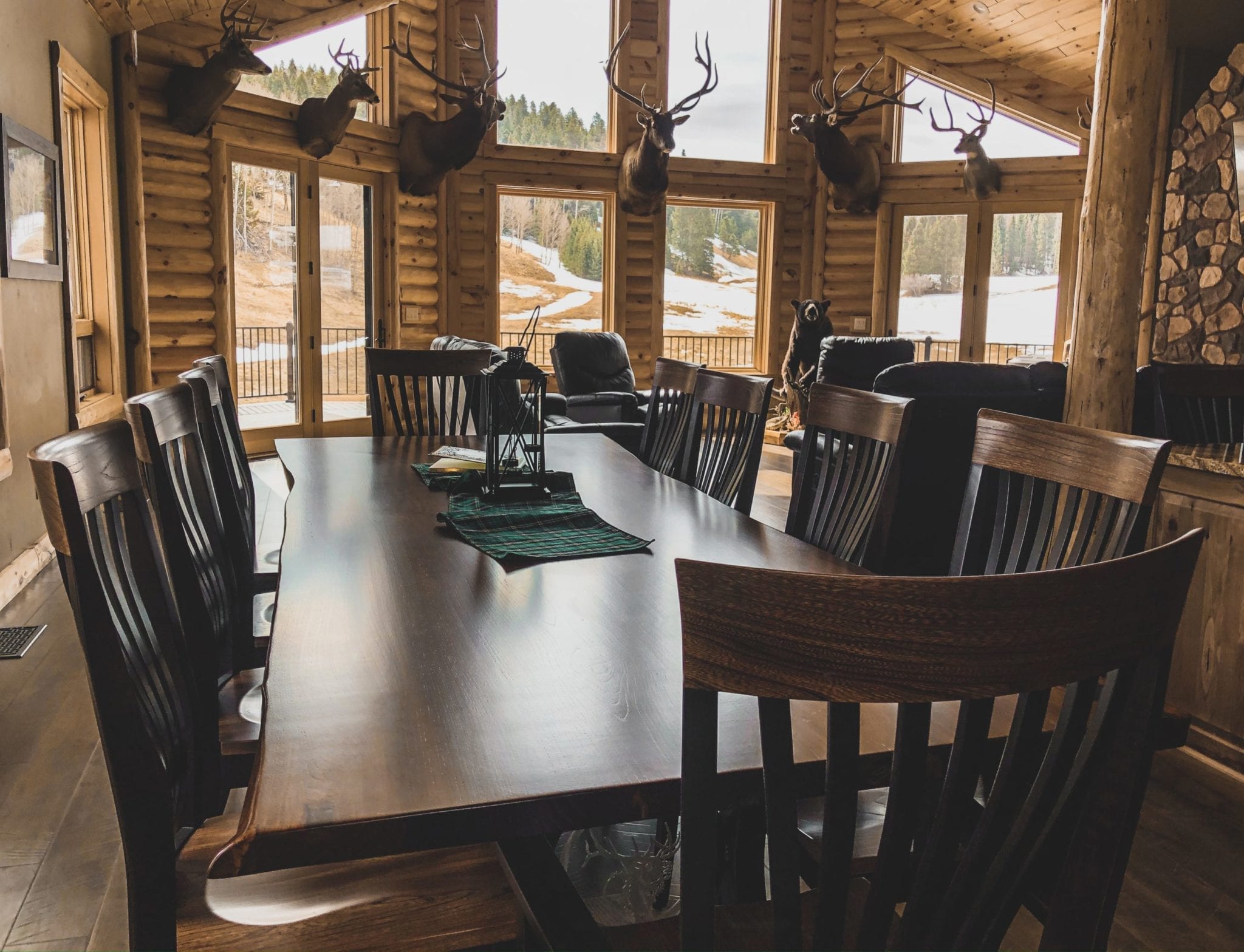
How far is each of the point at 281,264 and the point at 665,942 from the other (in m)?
7.53

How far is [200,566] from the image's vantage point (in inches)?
78.0

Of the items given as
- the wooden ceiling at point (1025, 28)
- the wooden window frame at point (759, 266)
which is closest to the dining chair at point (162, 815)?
the wooden ceiling at point (1025, 28)

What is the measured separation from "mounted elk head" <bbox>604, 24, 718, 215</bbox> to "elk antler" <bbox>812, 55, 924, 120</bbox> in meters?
1.06

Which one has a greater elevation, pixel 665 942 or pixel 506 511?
pixel 506 511

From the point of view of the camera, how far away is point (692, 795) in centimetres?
78

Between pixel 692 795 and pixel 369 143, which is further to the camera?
pixel 369 143

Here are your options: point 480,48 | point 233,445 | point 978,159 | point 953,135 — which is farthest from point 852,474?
point 953,135

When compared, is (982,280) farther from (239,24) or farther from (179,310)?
(179,310)

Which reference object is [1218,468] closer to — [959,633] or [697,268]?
[959,633]

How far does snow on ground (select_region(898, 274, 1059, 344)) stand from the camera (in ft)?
31.4

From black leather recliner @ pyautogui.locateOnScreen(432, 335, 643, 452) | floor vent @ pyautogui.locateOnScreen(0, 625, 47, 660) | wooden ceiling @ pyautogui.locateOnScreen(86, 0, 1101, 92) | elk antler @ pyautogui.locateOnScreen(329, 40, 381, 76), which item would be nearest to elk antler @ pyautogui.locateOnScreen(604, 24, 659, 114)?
elk antler @ pyautogui.locateOnScreen(329, 40, 381, 76)

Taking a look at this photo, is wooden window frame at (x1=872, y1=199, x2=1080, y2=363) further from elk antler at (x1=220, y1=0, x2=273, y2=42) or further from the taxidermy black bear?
elk antler at (x1=220, y1=0, x2=273, y2=42)

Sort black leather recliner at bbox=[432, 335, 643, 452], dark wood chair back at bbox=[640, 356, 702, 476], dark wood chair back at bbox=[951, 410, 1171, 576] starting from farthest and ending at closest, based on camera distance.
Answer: black leather recliner at bbox=[432, 335, 643, 452]
dark wood chair back at bbox=[640, 356, 702, 476]
dark wood chair back at bbox=[951, 410, 1171, 576]

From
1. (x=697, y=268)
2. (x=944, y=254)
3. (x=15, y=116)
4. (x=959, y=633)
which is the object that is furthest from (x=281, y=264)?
(x=959, y=633)
